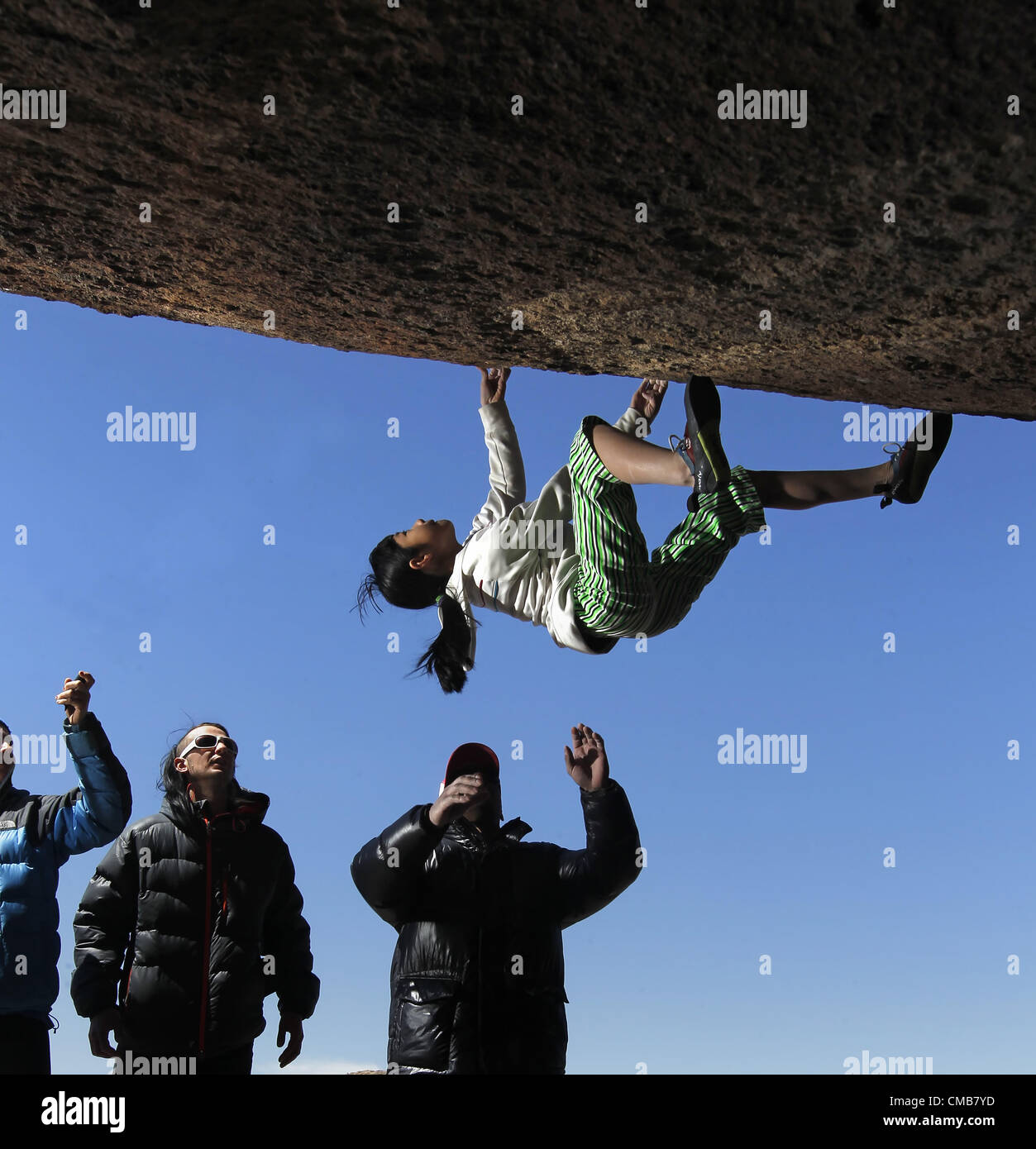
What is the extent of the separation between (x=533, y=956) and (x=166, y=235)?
94.2 inches

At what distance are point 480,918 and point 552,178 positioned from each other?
2.16 metres

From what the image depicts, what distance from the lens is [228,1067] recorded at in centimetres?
344

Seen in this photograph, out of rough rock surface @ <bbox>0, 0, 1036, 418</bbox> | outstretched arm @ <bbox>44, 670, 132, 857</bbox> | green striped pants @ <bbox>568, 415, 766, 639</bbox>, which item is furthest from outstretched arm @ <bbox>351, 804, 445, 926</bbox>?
rough rock surface @ <bbox>0, 0, 1036, 418</bbox>

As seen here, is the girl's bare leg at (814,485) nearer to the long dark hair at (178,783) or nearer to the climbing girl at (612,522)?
the climbing girl at (612,522)

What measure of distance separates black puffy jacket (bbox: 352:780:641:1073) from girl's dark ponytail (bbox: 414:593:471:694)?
1.48m

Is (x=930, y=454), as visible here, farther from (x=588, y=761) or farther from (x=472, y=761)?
(x=472, y=761)

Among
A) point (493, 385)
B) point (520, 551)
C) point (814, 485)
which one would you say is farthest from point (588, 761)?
point (493, 385)

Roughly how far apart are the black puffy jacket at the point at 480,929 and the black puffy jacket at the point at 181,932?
463mm

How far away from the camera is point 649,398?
4.30 meters

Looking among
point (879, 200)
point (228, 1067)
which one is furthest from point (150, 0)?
point (228, 1067)

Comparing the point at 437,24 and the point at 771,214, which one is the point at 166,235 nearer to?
the point at 437,24

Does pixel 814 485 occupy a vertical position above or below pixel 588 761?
above

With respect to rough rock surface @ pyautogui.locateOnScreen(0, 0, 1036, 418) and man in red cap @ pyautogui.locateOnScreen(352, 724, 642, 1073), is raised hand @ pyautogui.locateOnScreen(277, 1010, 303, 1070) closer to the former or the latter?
man in red cap @ pyautogui.locateOnScreen(352, 724, 642, 1073)
